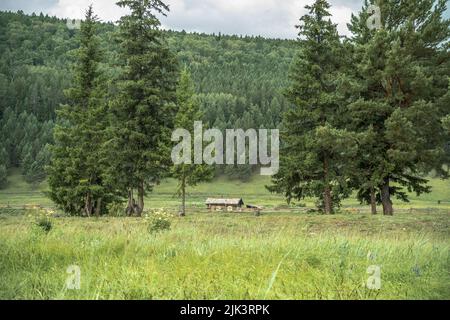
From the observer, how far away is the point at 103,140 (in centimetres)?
3425

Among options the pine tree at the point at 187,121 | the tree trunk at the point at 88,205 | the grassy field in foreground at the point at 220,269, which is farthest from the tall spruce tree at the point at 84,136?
the grassy field in foreground at the point at 220,269

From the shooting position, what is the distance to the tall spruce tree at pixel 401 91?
25781mm

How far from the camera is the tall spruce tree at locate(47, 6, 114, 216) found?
1346 inches

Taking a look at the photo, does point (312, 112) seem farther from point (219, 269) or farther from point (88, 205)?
point (219, 269)

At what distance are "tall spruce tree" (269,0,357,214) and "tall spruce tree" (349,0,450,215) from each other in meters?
2.03

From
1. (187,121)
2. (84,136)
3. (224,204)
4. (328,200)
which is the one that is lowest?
(224,204)

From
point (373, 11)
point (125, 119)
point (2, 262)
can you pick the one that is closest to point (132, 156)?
point (125, 119)

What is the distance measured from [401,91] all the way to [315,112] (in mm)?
5936

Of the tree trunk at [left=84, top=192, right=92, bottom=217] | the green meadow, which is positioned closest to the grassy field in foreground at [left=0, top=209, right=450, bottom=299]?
the green meadow

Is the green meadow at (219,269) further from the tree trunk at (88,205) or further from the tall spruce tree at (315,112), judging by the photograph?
the tree trunk at (88,205)

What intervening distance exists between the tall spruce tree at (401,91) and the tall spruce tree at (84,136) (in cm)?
1970

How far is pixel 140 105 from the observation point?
3162 cm

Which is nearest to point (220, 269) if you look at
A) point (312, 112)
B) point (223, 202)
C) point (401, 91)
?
point (401, 91)

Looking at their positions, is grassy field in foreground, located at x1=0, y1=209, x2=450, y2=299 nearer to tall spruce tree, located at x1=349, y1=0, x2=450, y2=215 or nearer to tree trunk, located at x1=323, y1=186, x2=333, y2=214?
tall spruce tree, located at x1=349, y1=0, x2=450, y2=215
